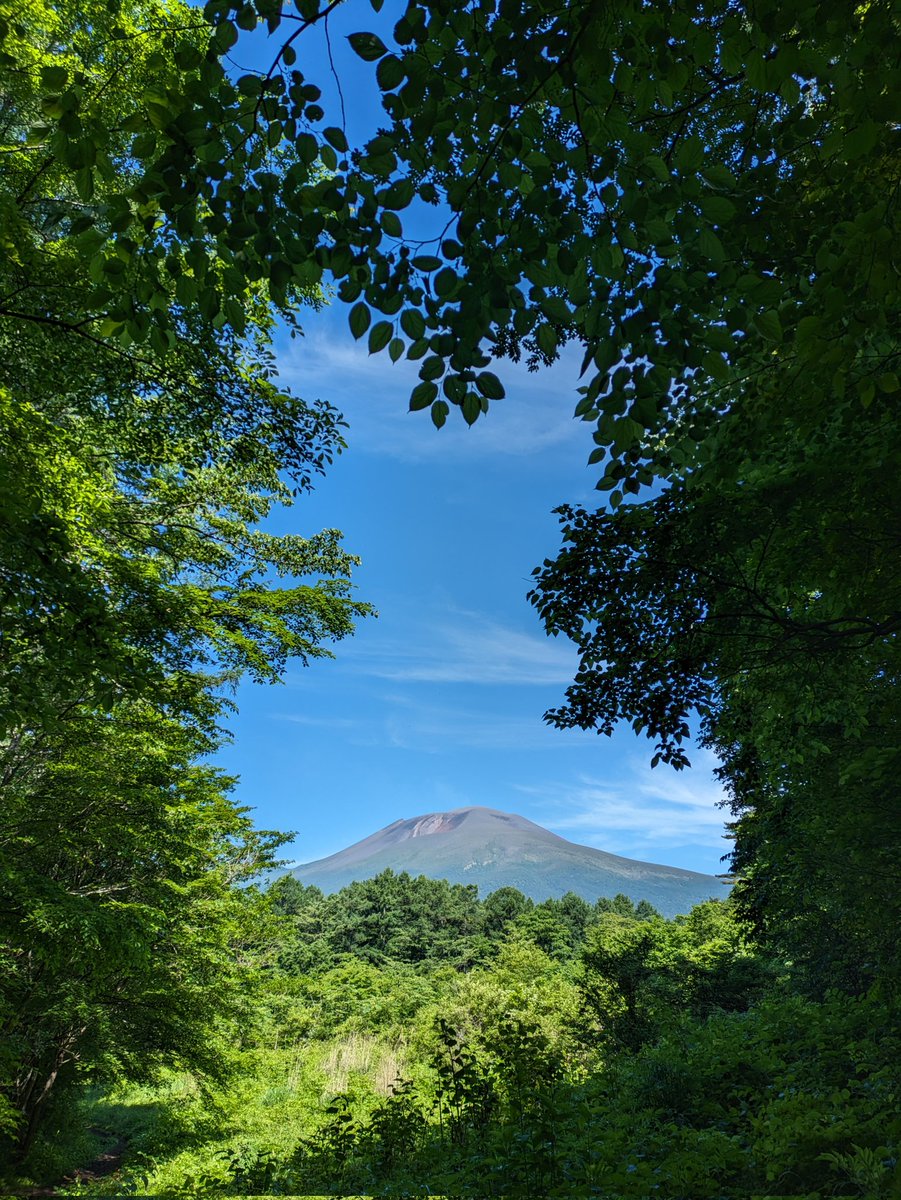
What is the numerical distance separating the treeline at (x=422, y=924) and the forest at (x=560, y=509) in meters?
21.7

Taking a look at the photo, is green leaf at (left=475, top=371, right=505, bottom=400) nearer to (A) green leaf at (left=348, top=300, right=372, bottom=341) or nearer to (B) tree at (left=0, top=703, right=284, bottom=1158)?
(A) green leaf at (left=348, top=300, right=372, bottom=341)

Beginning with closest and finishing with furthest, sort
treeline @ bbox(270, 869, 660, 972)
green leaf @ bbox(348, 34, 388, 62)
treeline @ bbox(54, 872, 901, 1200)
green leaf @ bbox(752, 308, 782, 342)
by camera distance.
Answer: green leaf @ bbox(348, 34, 388, 62) < green leaf @ bbox(752, 308, 782, 342) < treeline @ bbox(54, 872, 901, 1200) < treeline @ bbox(270, 869, 660, 972)

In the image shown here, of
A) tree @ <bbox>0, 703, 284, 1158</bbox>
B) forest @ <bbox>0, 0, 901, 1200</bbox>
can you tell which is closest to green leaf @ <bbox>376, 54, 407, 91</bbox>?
forest @ <bbox>0, 0, 901, 1200</bbox>

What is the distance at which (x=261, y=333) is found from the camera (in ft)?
23.5

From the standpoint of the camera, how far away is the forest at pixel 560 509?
184cm

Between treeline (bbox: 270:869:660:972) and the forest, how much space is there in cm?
2165

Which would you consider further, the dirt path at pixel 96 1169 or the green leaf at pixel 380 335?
the dirt path at pixel 96 1169

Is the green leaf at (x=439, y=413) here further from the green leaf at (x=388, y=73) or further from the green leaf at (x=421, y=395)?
the green leaf at (x=388, y=73)

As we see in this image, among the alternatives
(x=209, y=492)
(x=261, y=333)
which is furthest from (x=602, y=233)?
(x=209, y=492)

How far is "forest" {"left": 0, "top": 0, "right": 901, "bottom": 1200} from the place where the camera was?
1.84 m

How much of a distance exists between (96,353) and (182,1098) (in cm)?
2051

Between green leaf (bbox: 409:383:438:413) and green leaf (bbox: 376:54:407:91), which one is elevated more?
green leaf (bbox: 376:54:407:91)

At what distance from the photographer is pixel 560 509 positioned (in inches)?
217

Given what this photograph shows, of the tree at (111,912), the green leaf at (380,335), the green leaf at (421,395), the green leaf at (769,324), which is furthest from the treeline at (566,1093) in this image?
the green leaf at (380,335)
